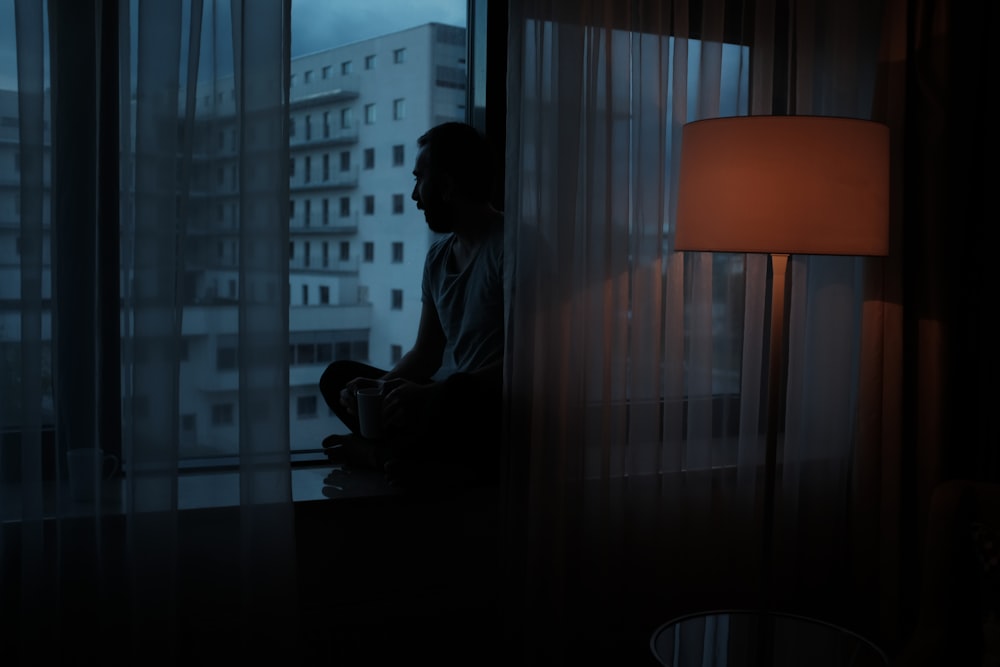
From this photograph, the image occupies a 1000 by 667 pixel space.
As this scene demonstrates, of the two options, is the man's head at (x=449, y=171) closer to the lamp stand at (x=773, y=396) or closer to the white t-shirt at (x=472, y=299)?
the white t-shirt at (x=472, y=299)

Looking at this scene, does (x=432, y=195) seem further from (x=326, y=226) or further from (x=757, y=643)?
(x=757, y=643)

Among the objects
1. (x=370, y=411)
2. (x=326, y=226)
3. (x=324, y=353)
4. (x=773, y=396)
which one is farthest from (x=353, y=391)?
(x=773, y=396)

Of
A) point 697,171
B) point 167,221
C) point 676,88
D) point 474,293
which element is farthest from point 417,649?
point 676,88

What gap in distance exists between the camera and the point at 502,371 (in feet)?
6.90

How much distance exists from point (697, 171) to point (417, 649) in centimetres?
127

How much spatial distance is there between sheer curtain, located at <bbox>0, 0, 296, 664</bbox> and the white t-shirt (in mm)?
546

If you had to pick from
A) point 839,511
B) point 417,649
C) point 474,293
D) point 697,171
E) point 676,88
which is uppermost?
point 676,88

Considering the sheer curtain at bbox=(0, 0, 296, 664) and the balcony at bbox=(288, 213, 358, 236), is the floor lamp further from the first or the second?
the balcony at bbox=(288, 213, 358, 236)

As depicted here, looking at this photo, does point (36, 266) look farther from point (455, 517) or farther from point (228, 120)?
point (455, 517)

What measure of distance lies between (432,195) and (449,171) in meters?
0.07

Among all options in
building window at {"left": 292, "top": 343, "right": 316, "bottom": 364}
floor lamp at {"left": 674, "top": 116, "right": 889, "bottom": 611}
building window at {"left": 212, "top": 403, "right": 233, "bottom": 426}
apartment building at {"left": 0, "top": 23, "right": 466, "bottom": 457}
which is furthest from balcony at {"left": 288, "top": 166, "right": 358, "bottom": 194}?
floor lamp at {"left": 674, "top": 116, "right": 889, "bottom": 611}

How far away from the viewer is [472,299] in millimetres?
2180

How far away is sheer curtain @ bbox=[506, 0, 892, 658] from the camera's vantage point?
2.02 m

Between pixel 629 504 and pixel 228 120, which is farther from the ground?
pixel 228 120
